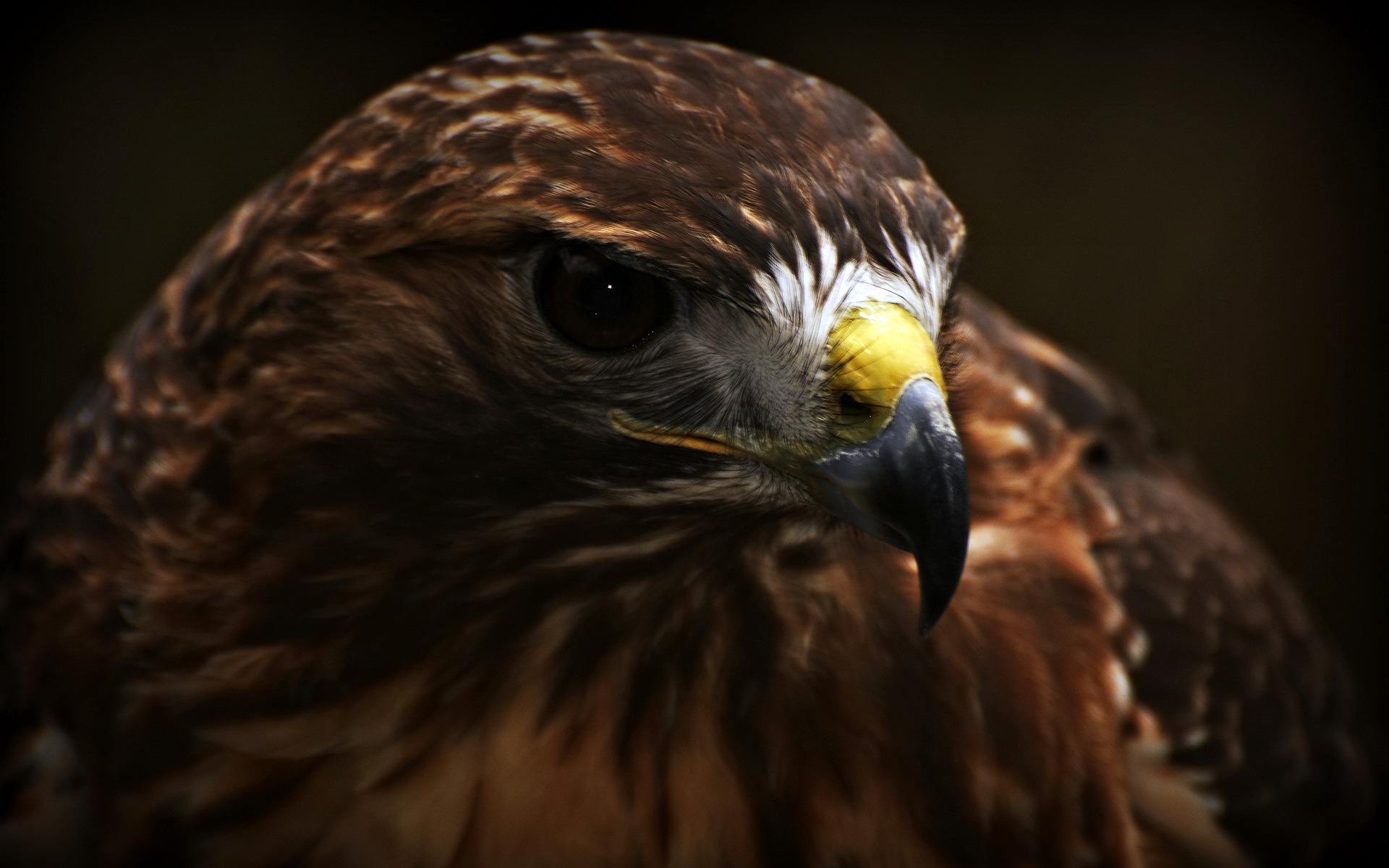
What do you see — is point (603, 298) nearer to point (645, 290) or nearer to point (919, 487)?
point (645, 290)

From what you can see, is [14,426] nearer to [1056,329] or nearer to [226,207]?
[226,207]

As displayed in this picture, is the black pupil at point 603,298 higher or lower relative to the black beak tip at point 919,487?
higher

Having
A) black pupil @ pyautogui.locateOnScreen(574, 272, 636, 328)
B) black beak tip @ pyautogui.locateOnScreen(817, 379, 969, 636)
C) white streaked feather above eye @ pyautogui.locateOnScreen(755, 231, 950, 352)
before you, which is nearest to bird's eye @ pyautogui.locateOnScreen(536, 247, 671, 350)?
black pupil @ pyautogui.locateOnScreen(574, 272, 636, 328)

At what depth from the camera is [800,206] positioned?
3.72 ft

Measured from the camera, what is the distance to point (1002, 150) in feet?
10.1

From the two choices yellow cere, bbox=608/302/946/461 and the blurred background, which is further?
the blurred background

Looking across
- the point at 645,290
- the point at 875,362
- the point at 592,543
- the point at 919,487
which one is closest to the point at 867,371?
the point at 875,362

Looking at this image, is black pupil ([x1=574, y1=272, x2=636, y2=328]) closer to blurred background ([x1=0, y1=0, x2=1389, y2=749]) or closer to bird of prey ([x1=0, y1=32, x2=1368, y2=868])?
bird of prey ([x1=0, y1=32, x2=1368, y2=868])

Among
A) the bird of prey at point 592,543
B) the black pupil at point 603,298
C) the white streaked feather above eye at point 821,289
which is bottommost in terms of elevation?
the bird of prey at point 592,543

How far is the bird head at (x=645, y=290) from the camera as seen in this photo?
110 cm

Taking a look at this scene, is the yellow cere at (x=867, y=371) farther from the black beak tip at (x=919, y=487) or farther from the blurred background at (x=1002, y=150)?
the blurred background at (x=1002, y=150)

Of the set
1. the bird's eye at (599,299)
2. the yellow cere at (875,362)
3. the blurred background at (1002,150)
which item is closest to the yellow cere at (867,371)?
the yellow cere at (875,362)

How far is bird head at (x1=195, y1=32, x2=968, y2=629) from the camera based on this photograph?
1.10m

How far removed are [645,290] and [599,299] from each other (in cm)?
5
